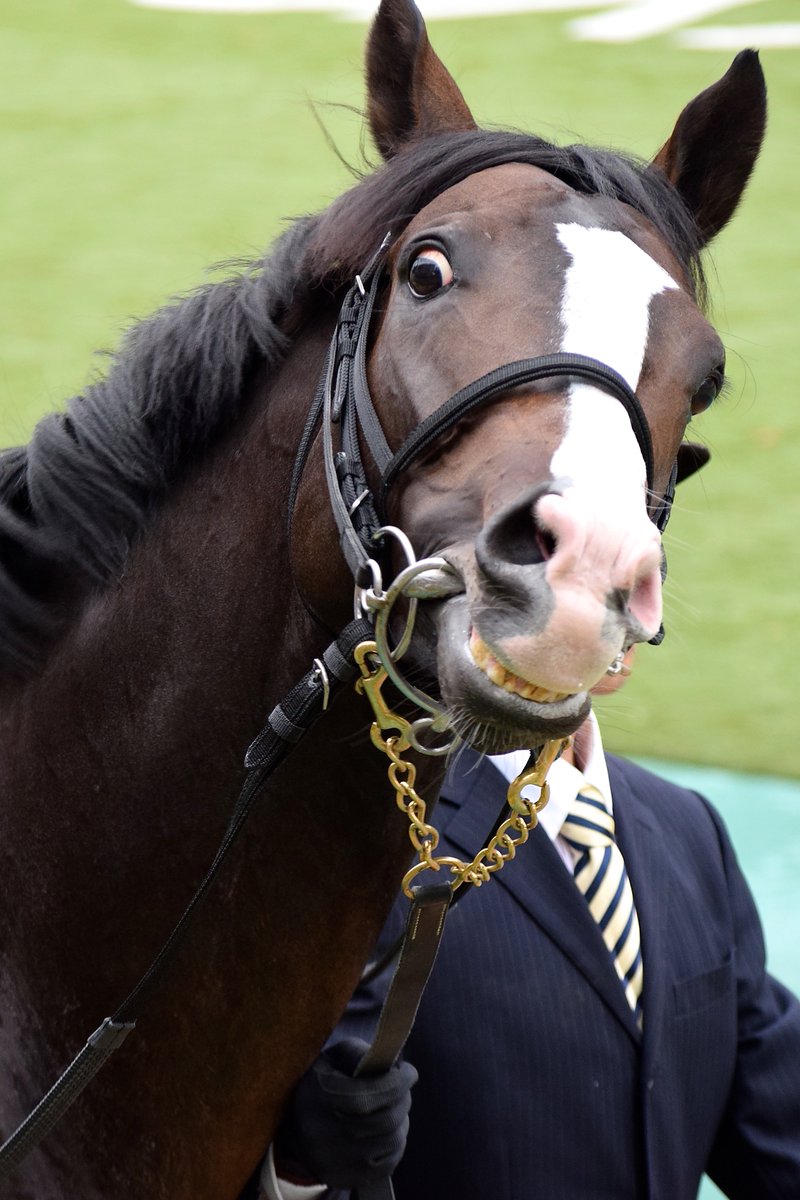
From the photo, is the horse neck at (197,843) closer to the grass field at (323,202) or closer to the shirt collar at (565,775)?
the shirt collar at (565,775)

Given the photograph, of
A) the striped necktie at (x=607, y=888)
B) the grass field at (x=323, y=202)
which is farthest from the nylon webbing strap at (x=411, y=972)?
the grass field at (x=323, y=202)

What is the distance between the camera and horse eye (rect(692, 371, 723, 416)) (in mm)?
1862

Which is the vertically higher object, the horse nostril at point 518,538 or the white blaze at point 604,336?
the white blaze at point 604,336

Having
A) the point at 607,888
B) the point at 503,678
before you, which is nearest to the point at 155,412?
the point at 503,678

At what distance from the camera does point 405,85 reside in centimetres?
206

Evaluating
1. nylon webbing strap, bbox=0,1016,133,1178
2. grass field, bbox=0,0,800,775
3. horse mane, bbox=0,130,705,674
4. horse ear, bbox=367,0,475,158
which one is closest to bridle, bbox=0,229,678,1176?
nylon webbing strap, bbox=0,1016,133,1178

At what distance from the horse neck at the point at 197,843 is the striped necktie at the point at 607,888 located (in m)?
0.60

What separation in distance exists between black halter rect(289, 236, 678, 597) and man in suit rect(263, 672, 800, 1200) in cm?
72

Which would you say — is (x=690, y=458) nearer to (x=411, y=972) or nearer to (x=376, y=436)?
(x=376, y=436)

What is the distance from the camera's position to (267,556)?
1948mm

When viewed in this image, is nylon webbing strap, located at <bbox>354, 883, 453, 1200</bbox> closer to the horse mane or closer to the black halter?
the black halter

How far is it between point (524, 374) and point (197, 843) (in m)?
0.74

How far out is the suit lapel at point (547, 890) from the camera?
2.44 m

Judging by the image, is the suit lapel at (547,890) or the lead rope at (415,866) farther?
the suit lapel at (547,890)
